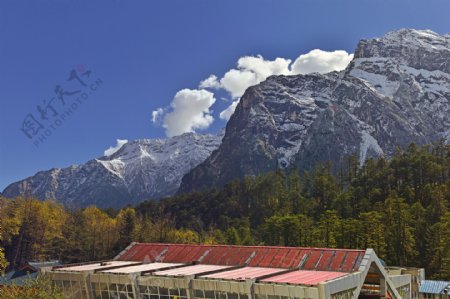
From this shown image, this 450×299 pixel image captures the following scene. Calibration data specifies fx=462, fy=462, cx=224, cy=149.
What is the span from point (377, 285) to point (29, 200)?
76.3 meters

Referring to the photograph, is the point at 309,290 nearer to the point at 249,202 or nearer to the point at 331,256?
the point at 331,256

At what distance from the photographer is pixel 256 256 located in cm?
4656

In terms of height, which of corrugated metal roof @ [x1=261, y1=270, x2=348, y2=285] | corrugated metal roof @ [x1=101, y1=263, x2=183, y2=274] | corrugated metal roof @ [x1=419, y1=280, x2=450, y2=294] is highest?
corrugated metal roof @ [x1=101, y1=263, x2=183, y2=274]

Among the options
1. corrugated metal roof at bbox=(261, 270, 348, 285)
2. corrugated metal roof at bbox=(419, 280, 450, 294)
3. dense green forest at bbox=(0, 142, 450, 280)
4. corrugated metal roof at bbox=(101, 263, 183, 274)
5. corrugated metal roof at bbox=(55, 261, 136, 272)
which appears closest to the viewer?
corrugated metal roof at bbox=(261, 270, 348, 285)

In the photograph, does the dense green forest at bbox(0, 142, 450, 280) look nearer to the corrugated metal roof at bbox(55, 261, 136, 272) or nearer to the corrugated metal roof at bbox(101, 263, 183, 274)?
the corrugated metal roof at bbox(101, 263, 183, 274)

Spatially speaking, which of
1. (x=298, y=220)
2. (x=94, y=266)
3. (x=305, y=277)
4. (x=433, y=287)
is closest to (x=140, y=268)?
(x=94, y=266)

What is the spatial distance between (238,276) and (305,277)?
573 cm

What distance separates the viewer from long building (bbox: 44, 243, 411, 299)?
36.0 m

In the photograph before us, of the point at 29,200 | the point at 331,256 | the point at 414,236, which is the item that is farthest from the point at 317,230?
the point at 29,200

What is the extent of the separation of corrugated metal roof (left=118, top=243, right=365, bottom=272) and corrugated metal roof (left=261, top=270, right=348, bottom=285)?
1.60m

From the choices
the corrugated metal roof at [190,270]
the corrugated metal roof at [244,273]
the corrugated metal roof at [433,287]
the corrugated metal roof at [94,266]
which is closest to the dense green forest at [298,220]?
the corrugated metal roof at [433,287]

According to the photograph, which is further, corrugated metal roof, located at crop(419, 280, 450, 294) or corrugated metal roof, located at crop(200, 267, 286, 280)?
corrugated metal roof, located at crop(419, 280, 450, 294)

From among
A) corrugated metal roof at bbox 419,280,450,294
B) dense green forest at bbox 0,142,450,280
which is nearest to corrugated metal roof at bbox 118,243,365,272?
corrugated metal roof at bbox 419,280,450,294

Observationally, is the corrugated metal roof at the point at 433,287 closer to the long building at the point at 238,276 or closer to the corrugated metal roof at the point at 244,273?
the long building at the point at 238,276
